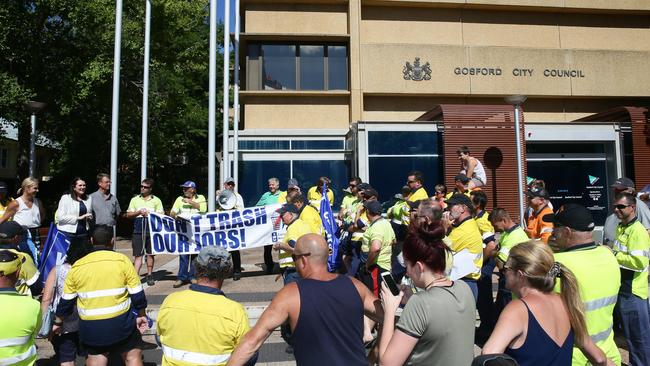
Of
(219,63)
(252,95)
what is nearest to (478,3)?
(252,95)

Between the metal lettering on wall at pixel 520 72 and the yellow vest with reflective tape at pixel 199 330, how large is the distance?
20.6 meters

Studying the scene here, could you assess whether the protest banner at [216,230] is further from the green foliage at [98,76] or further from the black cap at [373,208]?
the green foliage at [98,76]

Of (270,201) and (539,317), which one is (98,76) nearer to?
(270,201)

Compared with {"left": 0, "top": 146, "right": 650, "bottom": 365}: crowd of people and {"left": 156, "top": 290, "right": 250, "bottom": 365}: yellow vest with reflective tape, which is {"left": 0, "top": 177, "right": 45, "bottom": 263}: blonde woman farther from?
{"left": 156, "top": 290, "right": 250, "bottom": 365}: yellow vest with reflective tape

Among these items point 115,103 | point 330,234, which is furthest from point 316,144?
point 330,234

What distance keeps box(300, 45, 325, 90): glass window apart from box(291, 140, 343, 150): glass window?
2712mm

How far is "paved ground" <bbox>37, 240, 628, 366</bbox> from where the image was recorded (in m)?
5.96

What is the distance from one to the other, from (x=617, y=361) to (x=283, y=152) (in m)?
17.2

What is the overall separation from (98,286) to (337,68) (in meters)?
19.0

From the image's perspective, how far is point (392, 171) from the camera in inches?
705

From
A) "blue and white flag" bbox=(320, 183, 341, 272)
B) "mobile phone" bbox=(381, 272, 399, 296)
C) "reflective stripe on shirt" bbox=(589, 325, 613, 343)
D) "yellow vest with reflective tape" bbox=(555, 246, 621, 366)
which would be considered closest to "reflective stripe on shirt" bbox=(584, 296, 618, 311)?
"yellow vest with reflective tape" bbox=(555, 246, 621, 366)

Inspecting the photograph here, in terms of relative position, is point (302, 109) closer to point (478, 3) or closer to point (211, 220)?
point (478, 3)

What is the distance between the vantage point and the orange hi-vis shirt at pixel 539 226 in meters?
6.05

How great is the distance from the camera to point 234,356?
9.30ft
